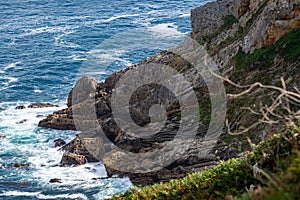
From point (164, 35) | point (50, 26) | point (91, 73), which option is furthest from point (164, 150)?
point (50, 26)

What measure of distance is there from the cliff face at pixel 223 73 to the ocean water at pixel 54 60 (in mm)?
2210

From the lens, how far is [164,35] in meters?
70.8

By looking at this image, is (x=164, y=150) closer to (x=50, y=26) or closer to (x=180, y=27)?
(x=180, y=27)

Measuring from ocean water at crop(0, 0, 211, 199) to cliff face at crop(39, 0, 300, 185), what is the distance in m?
2.21

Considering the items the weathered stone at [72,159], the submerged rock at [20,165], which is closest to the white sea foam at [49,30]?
the submerged rock at [20,165]

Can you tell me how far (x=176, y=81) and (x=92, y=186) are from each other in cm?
911

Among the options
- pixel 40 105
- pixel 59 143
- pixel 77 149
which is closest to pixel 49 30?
pixel 40 105

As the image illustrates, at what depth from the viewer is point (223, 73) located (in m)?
29.7

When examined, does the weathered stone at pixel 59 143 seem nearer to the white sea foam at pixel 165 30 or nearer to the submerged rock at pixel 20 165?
the submerged rock at pixel 20 165

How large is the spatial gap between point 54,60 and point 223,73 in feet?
125

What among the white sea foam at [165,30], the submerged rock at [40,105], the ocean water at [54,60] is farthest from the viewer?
the white sea foam at [165,30]

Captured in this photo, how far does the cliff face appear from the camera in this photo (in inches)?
972

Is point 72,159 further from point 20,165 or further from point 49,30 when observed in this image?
point 49,30

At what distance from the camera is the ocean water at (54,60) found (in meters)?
33.5
